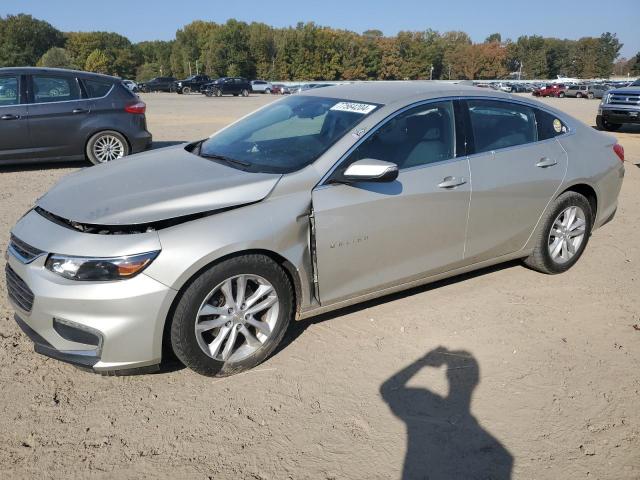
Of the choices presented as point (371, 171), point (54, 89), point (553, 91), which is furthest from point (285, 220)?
point (553, 91)

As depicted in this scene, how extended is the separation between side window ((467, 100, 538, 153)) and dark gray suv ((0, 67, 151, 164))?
22.7 ft

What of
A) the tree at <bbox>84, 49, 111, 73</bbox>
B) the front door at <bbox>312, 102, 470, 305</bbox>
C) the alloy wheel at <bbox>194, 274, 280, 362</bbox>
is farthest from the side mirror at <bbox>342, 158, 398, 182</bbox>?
the tree at <bbox>84, 49, 111, 73</bbox>

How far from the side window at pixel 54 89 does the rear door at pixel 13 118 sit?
20 centimetres

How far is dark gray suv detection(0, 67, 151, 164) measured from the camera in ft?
28.3

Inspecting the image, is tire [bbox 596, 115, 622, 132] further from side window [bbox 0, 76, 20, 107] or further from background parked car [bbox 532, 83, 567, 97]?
background parked car [bbox 532, 83, 567, 97]

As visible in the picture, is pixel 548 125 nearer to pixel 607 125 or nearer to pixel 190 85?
pixel 607 125

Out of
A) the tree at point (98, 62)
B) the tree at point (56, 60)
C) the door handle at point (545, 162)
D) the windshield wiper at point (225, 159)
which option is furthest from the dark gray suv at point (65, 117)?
the tree at point (98, 62)

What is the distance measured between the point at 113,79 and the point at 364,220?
749 centimetres

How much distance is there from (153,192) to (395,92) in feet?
6.24

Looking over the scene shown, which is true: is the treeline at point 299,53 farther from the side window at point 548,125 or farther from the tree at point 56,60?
the side window at point 548,125

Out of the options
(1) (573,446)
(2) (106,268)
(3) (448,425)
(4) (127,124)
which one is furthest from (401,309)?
(4) (127,124)

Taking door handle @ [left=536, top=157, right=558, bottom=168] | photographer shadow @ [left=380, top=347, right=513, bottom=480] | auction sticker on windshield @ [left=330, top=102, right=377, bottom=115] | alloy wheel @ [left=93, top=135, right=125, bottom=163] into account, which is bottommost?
photographer shadow @ [left=380, top=347, right=513, bottom=480]

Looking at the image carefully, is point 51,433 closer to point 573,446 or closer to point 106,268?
point 106,268

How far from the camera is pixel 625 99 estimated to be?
50.6 feet
